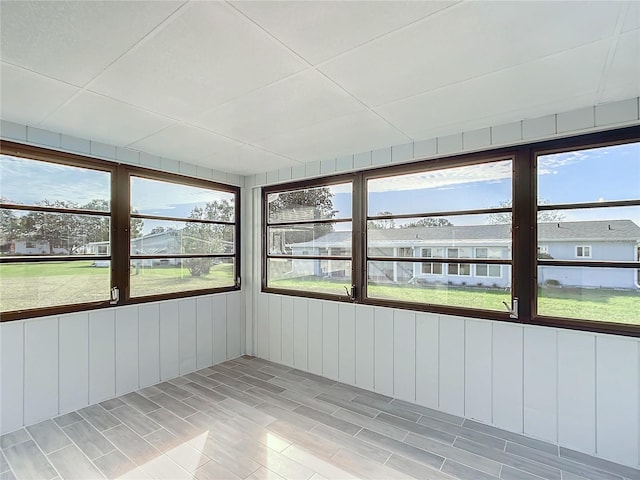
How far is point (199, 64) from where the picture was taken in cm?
186

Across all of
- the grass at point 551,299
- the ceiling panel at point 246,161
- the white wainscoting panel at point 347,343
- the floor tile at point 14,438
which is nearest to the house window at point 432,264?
the grass at point 551,299

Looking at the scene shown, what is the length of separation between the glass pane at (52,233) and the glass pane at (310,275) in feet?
6.44

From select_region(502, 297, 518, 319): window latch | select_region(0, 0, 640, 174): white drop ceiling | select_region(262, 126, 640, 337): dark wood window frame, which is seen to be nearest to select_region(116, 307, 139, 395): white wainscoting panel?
select_region(0, 0, 640, 174): white drop ceiling

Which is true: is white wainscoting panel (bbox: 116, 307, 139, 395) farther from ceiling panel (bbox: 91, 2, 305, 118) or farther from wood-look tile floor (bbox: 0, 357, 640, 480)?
ceiling panel (bbox: 91, 2, 305, 118)

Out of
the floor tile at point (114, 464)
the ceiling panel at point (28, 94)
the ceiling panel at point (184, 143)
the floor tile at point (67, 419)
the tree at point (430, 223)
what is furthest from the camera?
the tree at point (430, 223)

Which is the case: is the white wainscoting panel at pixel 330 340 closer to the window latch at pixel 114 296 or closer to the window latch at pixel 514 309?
the window latch at pixel 514 309

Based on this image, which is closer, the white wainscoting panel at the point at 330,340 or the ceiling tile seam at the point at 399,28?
the ceiling tile seam at the point at 399,28

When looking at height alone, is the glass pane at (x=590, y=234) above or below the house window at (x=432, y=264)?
above

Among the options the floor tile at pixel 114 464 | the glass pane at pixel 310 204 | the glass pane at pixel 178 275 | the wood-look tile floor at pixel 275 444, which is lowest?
the wood-look tile floor at pixel 275 444

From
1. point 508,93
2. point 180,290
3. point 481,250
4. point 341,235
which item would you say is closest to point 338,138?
point 341,235

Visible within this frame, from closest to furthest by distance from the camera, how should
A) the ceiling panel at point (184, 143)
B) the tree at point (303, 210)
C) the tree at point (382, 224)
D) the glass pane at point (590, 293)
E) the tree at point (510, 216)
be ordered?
the glass pane at point (590, 293), the tree at point (510, 216), the ceiling panel at point (184, 143), the tree at point (382, 224), the tree at point (303, 210)

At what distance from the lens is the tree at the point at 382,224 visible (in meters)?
3.53

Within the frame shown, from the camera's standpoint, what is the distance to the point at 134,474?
2.24 meters

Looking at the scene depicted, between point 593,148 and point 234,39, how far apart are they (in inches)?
103
